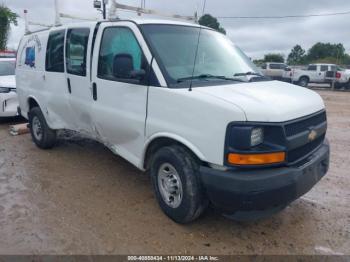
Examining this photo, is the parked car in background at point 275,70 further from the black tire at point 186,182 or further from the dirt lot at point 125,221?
the black tire at point 186,182

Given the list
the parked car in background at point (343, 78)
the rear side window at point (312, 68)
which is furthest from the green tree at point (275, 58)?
the parked car in background at point (343, 78)

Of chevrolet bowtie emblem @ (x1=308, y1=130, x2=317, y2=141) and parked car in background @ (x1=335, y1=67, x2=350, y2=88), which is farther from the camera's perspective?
parked car in background @ (x1=335, y1=67, x2=350, y2=88)

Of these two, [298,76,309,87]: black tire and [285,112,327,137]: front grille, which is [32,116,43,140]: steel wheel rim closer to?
[285,112,327,137]: front grille

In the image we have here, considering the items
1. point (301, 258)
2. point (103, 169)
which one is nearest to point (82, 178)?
point (103, 169)

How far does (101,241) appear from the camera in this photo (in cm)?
325

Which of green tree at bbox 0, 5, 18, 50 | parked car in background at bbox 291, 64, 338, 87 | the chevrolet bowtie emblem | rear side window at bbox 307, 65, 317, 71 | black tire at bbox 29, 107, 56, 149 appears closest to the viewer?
the chevrolet bowtie emblem

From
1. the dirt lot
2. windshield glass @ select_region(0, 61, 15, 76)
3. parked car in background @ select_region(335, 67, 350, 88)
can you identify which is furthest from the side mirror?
parked car in background @ select_region(335, 67, 350, 88)

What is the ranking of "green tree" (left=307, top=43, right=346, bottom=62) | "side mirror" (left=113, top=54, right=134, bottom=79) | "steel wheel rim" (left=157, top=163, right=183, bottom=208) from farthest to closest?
1. "green tree" (left=307, top=43, right=346, bottom=62)
2. "side mirror" (left=113, top=54, right=134, bottom=79)
3. "steel wheel rim" (left=157, top=163, right=183, bottom=208)

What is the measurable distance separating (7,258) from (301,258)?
8.72ft

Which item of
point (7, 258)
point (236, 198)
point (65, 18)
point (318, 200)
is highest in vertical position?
point (65, 18)

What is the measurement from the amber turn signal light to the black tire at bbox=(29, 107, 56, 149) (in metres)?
3.88

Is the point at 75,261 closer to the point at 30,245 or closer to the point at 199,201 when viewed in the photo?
the point at 30,245

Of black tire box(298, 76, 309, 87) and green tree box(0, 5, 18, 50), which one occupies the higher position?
green tree box(0, 5, 18, 50)

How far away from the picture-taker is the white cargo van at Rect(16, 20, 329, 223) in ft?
9.49
